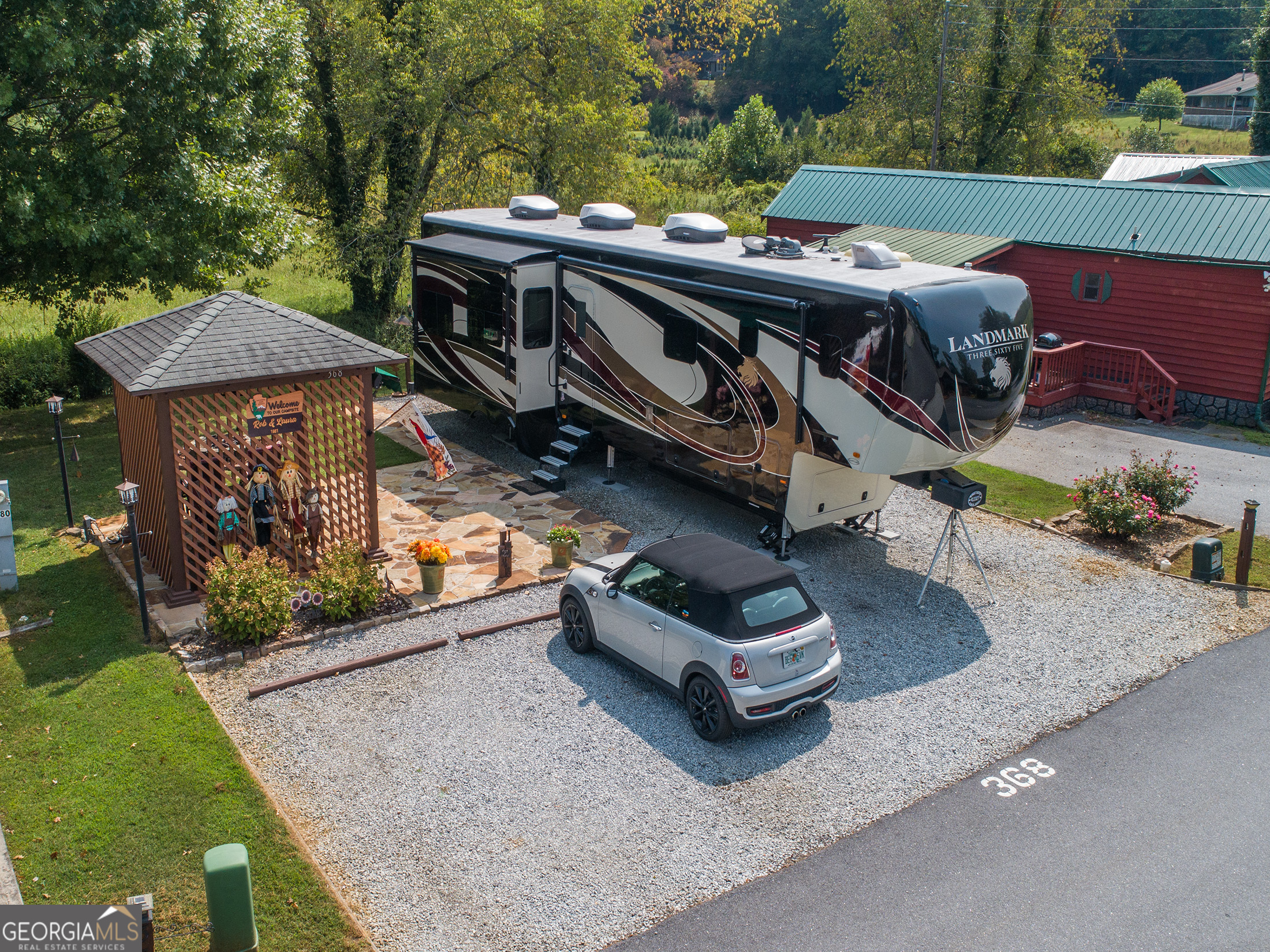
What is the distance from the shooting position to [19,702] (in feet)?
32.0

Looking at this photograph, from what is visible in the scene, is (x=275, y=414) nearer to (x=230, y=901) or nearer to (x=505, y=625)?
(x=505, y=625)

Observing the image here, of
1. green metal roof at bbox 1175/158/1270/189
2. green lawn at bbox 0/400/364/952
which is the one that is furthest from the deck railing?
green lawn at bbox 0/400/364/952

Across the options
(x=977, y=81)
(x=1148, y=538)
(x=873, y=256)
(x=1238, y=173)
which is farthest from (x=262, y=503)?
(x=977, y=81)

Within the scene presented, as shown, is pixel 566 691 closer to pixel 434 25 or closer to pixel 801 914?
pixel 801 914

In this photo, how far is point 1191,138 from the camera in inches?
2650

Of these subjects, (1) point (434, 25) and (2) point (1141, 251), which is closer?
(2) point (1141, 251)

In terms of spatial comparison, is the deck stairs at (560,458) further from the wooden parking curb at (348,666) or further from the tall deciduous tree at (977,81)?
the tall deciduous tree at (977,81)

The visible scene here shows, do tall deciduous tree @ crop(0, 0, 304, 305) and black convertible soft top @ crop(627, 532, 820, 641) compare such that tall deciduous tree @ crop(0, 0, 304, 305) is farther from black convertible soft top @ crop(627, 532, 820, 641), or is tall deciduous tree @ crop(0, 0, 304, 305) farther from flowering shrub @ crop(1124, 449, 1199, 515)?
flowering shrub @ crop(1124, 449, 1199, 515)

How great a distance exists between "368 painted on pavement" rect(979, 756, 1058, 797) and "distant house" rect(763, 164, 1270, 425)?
1390 centimetres

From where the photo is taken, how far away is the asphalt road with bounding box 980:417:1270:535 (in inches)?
642

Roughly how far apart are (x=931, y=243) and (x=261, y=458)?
1585 cm

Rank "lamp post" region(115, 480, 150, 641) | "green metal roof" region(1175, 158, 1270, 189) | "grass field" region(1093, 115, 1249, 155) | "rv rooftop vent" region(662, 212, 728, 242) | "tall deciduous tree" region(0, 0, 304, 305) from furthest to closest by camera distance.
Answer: "grass field" region(1093, 115, 1249, 155), "green metal roof" region(1175, 158, 1270, 189), "rv rooftop vent" region(662, 212, 728, 242), "tall deciduous tree" region(0, 0, 304, 305), "lamp post" region(115, 480, 150, 641)

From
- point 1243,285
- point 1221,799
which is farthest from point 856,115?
point 1221,799

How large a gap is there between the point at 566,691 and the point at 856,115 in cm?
3784
